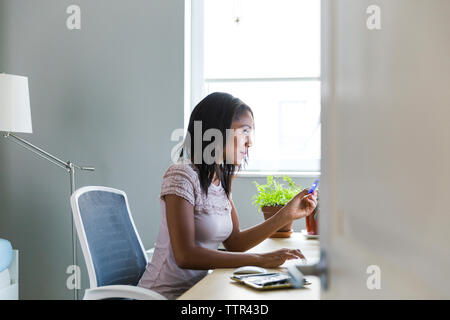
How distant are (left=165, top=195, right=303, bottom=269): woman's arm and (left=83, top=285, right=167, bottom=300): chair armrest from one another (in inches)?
7.3

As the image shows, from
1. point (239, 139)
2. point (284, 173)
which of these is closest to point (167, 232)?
point (239, 139)

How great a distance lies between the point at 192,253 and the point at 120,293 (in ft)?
0.81

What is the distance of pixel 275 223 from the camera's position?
72.1 inches

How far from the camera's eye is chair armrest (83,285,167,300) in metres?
1.28

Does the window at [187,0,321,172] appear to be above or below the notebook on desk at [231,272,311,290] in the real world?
above

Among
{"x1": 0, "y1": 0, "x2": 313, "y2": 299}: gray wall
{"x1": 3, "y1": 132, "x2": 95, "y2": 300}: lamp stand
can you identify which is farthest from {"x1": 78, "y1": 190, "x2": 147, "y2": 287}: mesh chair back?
{"x1": 0, "y1": 0, "x2": 313, "y2": 299}: gray wall

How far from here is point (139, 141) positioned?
2.85 meters

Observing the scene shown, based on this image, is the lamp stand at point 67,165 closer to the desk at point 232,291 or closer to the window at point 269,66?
the window at point 269,66

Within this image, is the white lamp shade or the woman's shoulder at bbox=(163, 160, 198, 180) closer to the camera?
the woman's shoulder at bbox=(163, 160, 198, 180)

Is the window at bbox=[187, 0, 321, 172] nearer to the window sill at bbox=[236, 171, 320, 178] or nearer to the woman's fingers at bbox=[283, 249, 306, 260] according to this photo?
the window sill at bbox=[236, 171, 320, 178]

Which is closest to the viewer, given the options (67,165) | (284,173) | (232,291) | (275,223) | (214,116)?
(232,291)

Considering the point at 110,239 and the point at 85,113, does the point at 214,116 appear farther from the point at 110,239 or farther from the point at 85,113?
the point at 85,113

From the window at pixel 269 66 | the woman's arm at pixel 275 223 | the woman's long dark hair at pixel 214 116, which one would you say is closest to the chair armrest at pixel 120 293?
the woman's long dark hair at pixel 214 116

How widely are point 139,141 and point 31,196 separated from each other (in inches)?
29.7
